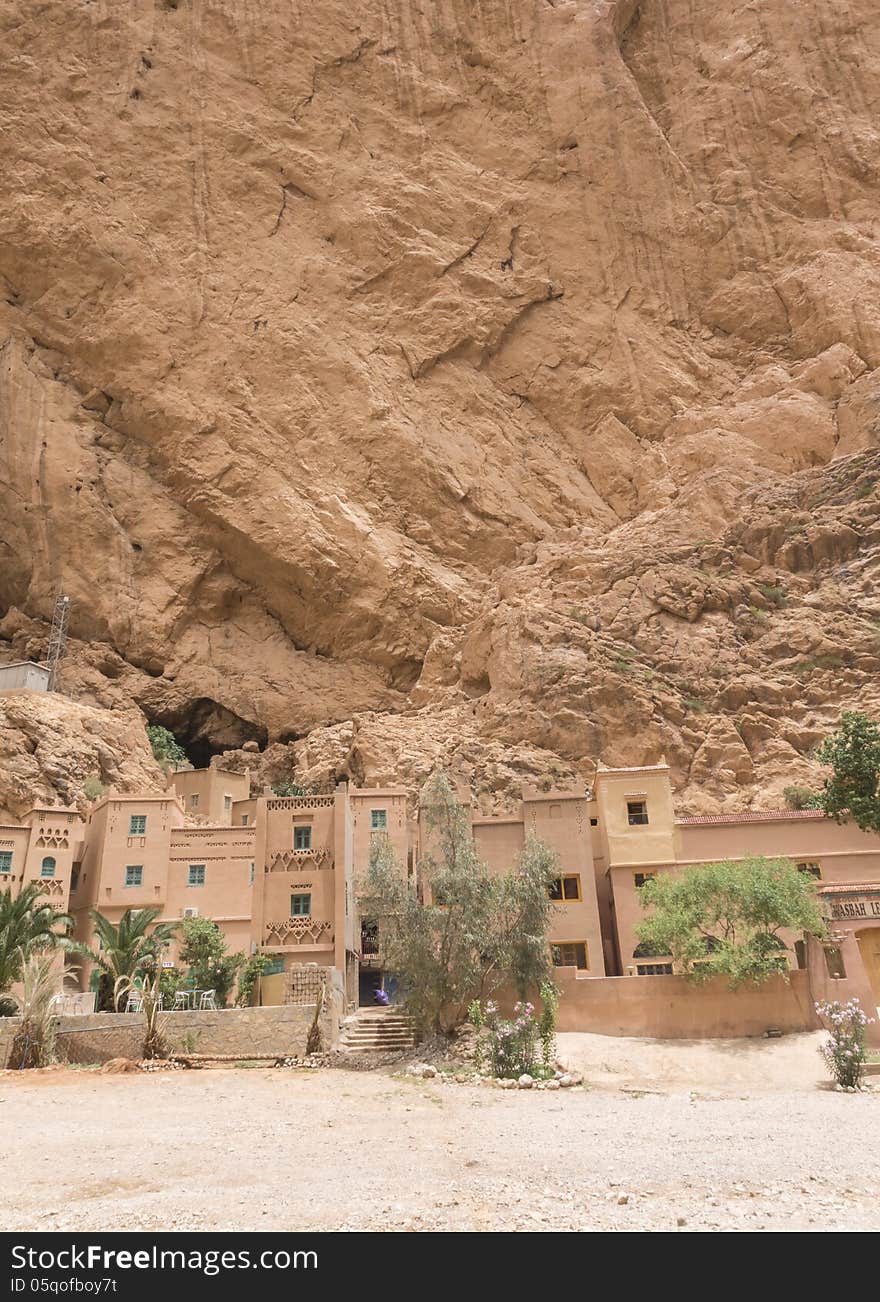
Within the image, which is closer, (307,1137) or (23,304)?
(307,1137)

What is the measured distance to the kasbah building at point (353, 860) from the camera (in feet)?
94.7

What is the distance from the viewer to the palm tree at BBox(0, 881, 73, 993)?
77.3 ft

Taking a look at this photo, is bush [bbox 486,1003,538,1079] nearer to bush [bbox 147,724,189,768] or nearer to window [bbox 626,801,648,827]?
window [bbox 626,801,648,827]

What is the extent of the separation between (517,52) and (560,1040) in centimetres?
6478

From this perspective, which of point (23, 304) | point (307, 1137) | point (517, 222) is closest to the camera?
point (307, 1137)

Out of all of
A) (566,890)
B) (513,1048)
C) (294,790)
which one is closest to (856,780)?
(566,890)

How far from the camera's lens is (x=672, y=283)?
204 feet

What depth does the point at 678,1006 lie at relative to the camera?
21688mm

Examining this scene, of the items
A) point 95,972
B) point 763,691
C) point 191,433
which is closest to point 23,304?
point 191,433

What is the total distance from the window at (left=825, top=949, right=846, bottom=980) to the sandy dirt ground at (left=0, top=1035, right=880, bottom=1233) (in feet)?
6.40

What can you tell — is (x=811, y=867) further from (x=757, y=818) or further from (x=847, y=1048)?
(x=847, y=1048)

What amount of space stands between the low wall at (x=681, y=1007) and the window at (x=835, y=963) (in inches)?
22.4

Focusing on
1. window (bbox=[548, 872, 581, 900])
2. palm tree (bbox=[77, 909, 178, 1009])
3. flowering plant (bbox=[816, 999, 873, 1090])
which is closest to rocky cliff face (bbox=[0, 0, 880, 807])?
window (bbox=[548, 872, 581, 900])
